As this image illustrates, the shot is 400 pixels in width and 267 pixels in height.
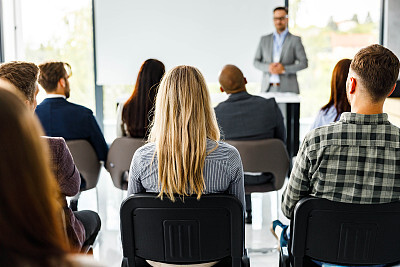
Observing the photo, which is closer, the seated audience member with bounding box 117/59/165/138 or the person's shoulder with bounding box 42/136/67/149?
the person's shoulder with bounding box 42/136/67/149

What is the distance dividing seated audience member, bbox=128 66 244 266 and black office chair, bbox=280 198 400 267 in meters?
0.32

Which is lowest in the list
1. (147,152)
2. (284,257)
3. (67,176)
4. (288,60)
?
(284,257)

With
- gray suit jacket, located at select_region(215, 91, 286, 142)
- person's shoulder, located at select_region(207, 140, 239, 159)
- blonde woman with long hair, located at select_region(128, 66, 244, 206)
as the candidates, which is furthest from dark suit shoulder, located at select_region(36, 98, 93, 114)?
person's shoulder, located at select_region(207, 140, 239, 159)

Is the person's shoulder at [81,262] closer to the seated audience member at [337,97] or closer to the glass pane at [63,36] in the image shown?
the seated audience member at [337,97]

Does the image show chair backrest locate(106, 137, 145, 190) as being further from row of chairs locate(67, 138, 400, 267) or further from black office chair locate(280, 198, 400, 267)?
black office chair locate(280, 198, 400, 267)

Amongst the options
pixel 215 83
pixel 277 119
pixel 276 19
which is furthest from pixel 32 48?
pixel 277 119

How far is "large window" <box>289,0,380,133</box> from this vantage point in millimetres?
6887

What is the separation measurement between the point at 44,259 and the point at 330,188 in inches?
52.8

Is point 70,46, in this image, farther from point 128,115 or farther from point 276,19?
point 128,115

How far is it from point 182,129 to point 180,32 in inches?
186

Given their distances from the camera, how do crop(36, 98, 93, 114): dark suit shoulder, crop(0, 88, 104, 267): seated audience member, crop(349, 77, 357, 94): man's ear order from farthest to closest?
crop(36, 98, 93, 114): dark suit shoulder, crop(349, 77, 357, 94): man's ear, crop(0, 88, 104, 267): seated audience member

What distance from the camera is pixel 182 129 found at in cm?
192

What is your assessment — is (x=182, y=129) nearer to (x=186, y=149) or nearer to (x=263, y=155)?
(x=186, y=149)

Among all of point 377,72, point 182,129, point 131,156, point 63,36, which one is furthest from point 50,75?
point 63,36
